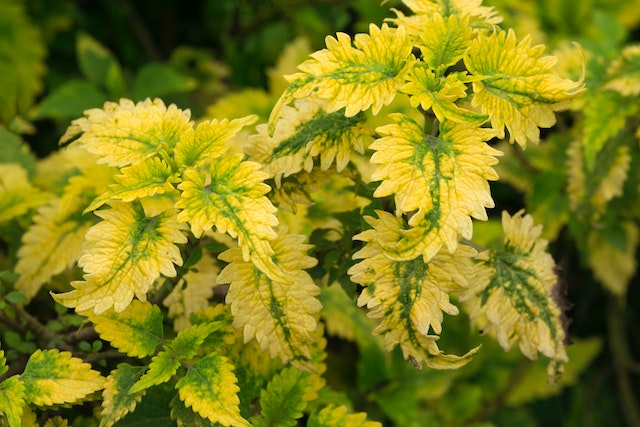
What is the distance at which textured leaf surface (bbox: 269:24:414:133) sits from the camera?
954mm

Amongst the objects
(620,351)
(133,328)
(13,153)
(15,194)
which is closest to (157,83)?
(13,153)

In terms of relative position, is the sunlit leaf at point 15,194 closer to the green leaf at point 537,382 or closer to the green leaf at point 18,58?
the green leaf at point 18,58

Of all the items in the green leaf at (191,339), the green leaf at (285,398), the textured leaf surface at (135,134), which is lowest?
the green leaf at (285,398)

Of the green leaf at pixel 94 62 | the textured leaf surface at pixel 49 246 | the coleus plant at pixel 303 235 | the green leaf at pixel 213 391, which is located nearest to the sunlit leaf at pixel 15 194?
the textured leaf surface at pixel 49 246

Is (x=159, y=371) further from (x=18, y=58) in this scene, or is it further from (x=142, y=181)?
(x=18, y=58)

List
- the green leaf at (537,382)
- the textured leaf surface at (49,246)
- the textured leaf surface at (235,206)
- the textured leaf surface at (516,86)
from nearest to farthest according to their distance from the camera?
the textured leaf surface at (235,206) → the textured leaf surface at (516,86) → the textured leaf surface at (49,246) → the green leaf at (537,382)

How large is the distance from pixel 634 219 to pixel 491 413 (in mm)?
581

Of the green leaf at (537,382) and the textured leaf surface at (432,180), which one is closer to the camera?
the textured leaf surface at (432,180)

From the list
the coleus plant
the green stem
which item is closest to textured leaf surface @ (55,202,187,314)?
the coleus plant

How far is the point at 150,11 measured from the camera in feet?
8.13

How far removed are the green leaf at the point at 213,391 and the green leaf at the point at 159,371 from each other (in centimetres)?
2

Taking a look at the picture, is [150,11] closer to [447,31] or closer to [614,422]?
[447,31]

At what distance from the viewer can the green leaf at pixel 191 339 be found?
102 centimetres

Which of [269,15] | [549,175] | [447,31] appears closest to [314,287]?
[447,31]
